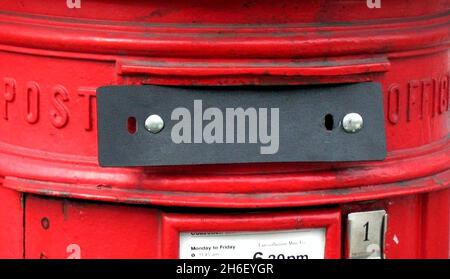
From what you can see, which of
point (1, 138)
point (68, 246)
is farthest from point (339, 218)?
point (1, 138)

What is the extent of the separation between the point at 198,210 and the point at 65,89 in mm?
485

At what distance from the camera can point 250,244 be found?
2.61 meters

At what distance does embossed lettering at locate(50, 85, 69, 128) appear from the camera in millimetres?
2598

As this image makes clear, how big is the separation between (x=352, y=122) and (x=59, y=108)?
0.79 meters

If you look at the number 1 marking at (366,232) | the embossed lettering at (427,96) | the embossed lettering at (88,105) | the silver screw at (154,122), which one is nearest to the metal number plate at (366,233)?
the number 1 marking at (366,232)

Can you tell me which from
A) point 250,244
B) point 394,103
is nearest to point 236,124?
point 250,244

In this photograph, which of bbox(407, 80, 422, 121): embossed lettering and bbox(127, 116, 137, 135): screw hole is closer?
bbox(127, 116, 137, 135): screw hole

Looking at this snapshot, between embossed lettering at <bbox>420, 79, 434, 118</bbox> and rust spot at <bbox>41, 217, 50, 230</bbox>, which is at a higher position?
embossed lettering at <bbox>420, 79, 434, 118</bbox>

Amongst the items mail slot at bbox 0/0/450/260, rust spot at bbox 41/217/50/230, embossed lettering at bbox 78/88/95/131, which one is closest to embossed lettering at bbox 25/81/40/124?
mail slot at bbox 0/0/450/260

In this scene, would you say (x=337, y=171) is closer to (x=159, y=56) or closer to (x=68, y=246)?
(x=159, y=56)

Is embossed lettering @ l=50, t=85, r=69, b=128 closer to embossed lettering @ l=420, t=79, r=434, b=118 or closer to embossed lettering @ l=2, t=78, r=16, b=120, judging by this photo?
embossed lettering @ l=2, t=78, r=16, b=120

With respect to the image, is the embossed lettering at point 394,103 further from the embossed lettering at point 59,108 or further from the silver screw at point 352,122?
the embossed lettering at point 59,108

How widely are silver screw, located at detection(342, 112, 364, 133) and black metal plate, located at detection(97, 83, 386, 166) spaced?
0.01 m

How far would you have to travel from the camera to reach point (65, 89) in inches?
102
